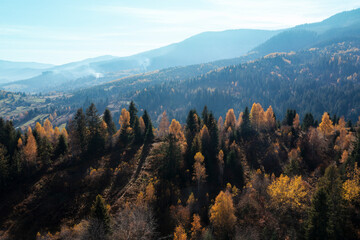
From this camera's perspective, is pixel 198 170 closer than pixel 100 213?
No

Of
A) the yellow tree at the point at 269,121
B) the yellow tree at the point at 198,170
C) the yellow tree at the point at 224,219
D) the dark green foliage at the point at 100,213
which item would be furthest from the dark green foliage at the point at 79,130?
the yellow tree at the point at 269,121

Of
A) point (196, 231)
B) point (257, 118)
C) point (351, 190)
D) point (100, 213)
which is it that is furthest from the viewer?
point (257, 118)

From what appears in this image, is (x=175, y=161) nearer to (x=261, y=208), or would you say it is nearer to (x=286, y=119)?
(x=261, y=208)

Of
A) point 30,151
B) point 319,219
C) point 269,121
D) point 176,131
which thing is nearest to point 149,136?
point 176,131

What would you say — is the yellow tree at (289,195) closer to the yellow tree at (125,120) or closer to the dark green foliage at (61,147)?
the yellow tree at (125,120)

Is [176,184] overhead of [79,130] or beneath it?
beneath

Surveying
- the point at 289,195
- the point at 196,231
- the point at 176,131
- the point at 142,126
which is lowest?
the point at 196,231

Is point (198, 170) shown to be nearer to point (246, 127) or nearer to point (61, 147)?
point (246, 127)

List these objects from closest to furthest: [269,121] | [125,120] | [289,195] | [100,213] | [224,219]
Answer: [100,213]
[224,219]
[289,195]
[125,120]
[269,121]

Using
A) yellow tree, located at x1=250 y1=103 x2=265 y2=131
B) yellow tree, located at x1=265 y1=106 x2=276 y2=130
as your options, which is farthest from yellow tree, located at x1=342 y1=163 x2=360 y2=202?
yellow tree, located at x1=265 y1=106 x2=276 y2=130

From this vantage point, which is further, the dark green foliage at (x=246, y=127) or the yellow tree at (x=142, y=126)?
the dark green foliage at (x=246, y=127)
